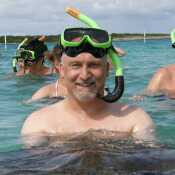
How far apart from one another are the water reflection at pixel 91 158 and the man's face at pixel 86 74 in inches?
17.8

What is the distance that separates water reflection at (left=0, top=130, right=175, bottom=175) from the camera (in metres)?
3.87

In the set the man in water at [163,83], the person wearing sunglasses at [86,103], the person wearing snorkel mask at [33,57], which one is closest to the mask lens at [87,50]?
the person wearing sunglasses at [86,103]

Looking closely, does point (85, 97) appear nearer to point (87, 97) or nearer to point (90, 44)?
point (87, 97)

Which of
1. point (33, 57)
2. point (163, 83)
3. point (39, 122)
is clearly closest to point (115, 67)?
point (39, 122)

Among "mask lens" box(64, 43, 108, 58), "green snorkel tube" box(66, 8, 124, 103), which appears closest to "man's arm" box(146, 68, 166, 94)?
"green snorkel tube" box(66, 8, 124, 103)

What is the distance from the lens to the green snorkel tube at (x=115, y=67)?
4863 mm

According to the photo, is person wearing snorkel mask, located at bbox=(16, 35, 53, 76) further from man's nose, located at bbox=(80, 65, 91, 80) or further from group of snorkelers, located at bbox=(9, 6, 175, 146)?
man's nose, located at bbox=(80, 65, 91, 80)

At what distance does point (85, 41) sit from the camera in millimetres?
4848

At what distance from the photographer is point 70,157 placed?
418cm

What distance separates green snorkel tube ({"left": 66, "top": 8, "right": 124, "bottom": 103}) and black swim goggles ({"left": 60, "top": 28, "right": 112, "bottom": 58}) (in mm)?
116

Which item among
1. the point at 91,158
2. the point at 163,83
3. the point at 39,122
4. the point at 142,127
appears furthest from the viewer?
the point at 163,83

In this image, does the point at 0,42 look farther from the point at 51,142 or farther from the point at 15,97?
the point at 51,142

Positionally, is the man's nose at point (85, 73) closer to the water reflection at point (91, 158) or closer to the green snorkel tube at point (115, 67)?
the green snorkel tube at point (115, 67)

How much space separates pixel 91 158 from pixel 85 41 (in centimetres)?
121
